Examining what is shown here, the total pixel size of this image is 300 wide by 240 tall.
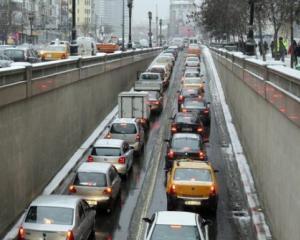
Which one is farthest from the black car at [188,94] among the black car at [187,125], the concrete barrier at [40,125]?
the black car at [187,125]

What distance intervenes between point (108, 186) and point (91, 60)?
53.2 feet

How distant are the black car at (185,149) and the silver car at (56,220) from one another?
30.3ft

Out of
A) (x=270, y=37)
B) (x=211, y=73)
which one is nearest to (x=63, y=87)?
(x=211, y=73)

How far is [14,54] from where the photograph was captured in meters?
42.9

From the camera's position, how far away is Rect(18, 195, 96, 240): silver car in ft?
46.5

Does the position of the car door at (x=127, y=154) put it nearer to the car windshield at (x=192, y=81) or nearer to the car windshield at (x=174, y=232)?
the car windshield at (x=174, y=232)

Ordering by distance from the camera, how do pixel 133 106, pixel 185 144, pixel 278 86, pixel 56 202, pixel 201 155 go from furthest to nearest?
1. pixel 133 106
2. pixel 185 144
3. pixel 201 155
4. pixel 278 86
5. pixel 56 202

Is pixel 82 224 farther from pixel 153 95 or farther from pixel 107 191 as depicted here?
pixel 153 95

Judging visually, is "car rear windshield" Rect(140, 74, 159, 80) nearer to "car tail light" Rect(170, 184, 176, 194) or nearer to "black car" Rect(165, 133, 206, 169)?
"black car" Rect(165, 133, 206, 169)

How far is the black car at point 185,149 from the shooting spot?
2470 cm

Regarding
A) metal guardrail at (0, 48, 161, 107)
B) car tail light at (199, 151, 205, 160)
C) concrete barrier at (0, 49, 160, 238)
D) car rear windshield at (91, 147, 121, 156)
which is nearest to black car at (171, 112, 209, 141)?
concrete barrier at (0, 49, 160, 238)

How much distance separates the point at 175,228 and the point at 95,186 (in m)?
5.99

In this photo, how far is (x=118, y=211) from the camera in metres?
20.2

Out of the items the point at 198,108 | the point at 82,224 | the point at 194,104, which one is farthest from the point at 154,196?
the point at 194,104
